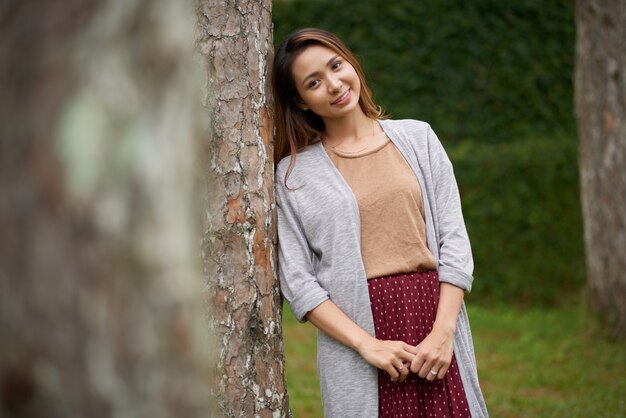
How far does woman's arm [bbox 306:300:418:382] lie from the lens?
2506 millimetres

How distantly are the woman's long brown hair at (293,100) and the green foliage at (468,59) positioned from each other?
5.01 m

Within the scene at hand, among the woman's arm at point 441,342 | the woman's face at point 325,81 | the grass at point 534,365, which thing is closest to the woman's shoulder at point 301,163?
the woman's face at point 325,81

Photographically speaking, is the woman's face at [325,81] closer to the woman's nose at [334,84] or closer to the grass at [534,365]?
the woman's nose at [334,84]

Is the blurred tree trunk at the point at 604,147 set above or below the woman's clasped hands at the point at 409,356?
above

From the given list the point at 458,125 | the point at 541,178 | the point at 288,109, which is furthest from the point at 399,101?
the point at 288,109

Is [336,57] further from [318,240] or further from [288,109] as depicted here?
[318,240]

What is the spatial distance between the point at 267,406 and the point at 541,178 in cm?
530

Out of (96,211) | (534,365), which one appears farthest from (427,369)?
(534,365)

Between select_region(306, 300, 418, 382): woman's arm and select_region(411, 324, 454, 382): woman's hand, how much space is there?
0.08ft

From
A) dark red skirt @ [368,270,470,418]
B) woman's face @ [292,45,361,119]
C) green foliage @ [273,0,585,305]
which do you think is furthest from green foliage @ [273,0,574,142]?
dark red skirt @ [368,270,470,418]

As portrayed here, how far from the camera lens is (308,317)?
8.63 feet

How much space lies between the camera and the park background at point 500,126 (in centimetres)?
720

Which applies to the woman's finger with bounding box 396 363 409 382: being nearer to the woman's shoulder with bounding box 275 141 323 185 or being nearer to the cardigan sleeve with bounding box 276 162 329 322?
the cardigan sleeve with bounding box 276 162 329 322

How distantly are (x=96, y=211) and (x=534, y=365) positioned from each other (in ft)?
16.6
